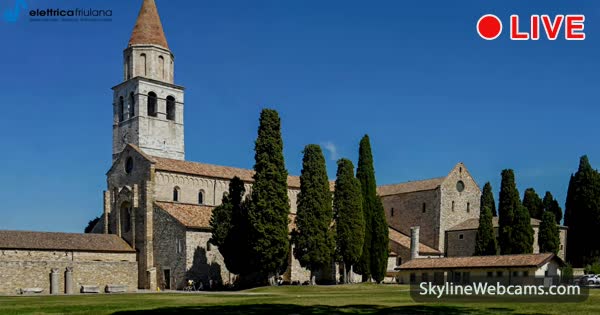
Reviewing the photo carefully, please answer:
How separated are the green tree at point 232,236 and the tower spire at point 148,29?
79.4ft

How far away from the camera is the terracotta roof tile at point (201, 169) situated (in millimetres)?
54500

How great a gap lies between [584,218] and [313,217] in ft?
124

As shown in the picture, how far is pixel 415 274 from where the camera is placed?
2046 inches

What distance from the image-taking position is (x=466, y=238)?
203 ft

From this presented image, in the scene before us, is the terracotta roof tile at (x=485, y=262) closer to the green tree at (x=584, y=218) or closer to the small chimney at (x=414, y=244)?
the small chimney at (x=414, y=244)

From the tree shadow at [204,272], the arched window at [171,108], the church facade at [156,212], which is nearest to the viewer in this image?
the church facade at [156,212]

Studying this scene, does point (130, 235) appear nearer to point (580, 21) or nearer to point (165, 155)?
point (165, 155)

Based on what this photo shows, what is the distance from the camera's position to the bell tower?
6262cm

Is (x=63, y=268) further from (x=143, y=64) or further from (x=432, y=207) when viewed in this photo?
(x=432, y=207)

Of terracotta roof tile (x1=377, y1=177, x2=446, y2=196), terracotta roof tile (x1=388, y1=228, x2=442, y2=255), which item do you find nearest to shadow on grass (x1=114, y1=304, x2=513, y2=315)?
terracotta roof tile (x1=388, y1=228, x2=442, y2=255)

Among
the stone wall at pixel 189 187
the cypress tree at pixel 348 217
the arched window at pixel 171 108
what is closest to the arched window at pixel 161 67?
the arched window at pixel 171 108

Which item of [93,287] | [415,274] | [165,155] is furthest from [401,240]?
[93,287]

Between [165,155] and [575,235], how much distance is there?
4548cm

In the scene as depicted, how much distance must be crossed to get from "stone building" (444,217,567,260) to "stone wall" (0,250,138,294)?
31.1 m
